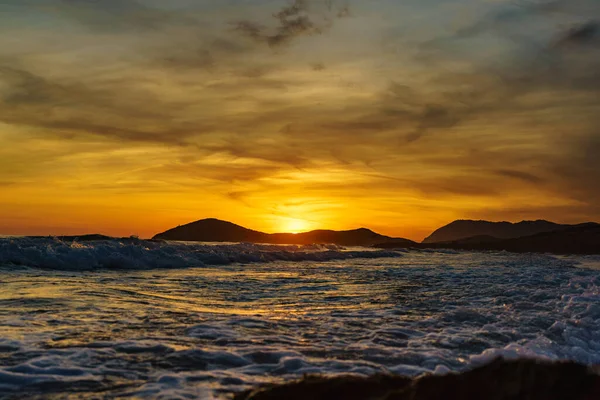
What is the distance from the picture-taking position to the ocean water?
15.4 feet

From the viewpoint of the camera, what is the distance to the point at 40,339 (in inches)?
233

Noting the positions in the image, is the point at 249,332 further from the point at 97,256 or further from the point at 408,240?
the point at 408,240

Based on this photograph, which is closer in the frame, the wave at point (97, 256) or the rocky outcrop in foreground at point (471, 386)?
the rocky outcrop in foreground at point (471, 386)

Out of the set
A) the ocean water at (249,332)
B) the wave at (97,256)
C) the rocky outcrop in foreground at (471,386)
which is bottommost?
the rocky outcrop in foreground at (471,386)

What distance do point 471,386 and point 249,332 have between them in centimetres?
300

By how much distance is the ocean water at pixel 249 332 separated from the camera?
469 centimetres

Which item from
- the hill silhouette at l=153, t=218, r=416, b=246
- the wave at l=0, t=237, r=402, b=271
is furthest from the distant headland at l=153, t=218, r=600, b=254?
the wave at l=0, t=237, r=402, b=271

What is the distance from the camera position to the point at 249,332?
6.68 meters

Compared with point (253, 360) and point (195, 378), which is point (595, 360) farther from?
point (195, 378)

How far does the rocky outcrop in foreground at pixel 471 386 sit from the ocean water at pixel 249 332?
209 millimetres

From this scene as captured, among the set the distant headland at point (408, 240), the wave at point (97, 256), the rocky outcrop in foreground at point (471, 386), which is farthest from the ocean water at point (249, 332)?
the distant headland at point (408, 240)

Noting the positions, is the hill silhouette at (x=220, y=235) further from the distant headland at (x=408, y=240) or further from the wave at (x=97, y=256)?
the wave at (x=97, y=256)

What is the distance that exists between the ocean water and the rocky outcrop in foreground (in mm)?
209

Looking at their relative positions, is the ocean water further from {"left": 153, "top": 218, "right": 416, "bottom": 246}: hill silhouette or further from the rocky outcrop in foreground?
{"left": 153, "top": 218, "right": 416, "bottom": 246}: hill silhouette
